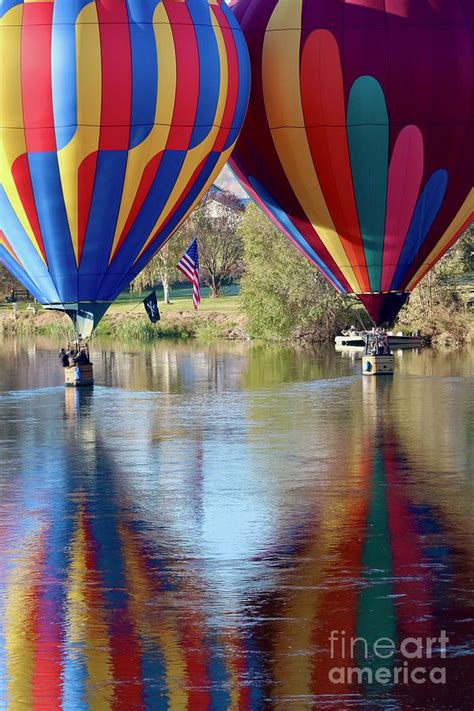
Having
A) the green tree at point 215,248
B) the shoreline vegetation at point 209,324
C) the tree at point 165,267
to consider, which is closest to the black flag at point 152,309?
the shoreline vegetation at point 209,324

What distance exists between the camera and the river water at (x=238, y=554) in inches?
754

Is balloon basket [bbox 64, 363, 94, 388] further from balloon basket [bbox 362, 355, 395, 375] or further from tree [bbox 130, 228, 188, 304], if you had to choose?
tree [bbox 130, 228, 188, 304]

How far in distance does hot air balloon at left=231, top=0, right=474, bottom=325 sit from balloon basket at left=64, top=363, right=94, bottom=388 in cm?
887

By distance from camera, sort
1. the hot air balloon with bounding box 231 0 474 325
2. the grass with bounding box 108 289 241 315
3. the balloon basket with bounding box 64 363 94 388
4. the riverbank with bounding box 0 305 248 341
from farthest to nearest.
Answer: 1. the grass with bounding box 108 289 241 315
2. the riverbank with bounding box 0 305 248 341
3. the balloon basket with bounding box 64 363 94 388
4. the hot air balloon with bounding box 231 0 474 325

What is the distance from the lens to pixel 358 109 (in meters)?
38.4

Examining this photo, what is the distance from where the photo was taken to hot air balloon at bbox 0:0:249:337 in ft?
115

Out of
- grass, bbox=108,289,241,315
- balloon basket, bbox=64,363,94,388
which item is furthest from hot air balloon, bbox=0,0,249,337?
grass, bbox=108,289,241,315

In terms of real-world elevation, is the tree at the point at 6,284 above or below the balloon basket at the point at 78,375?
above

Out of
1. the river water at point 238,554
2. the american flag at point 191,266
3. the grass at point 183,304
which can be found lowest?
the river water at point 238,554

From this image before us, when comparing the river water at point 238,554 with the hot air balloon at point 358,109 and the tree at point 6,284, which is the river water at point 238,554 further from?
the tree at point 6,284

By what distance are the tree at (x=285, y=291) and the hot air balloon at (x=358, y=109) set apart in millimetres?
26817

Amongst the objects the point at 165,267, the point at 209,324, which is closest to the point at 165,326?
the point at 209,324

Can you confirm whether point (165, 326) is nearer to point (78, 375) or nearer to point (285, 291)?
point (285, 291)

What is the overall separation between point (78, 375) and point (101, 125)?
12791 millimetres
